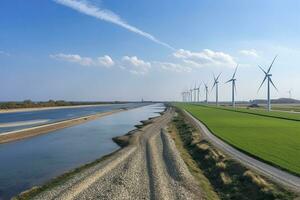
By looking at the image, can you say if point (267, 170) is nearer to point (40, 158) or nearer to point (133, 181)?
point (133, 181)

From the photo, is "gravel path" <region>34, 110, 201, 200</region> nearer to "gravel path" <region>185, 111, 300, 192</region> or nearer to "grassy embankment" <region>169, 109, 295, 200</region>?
"grassy embankment" <region>169, 109, 295, 200</region>

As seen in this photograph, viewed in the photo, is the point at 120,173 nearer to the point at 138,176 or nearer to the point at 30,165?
the point at 138,176

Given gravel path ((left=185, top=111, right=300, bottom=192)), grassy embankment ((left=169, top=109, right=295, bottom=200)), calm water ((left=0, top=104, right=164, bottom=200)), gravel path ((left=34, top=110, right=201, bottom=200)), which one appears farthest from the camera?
calm water ((left=0, top=104, right=164, bottom=200))

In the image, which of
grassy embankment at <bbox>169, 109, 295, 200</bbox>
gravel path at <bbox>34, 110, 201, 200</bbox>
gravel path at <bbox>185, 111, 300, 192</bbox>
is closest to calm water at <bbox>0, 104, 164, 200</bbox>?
gravel path at <bbox>34, 110, 201, 200</bbox>

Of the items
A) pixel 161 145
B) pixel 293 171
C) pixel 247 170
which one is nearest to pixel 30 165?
pixel 161 145

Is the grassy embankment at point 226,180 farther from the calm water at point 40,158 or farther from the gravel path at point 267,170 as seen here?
the calm water at point 40,158

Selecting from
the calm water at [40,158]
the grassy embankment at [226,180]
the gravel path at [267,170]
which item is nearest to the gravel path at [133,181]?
the grassy embankment at [226,180]
